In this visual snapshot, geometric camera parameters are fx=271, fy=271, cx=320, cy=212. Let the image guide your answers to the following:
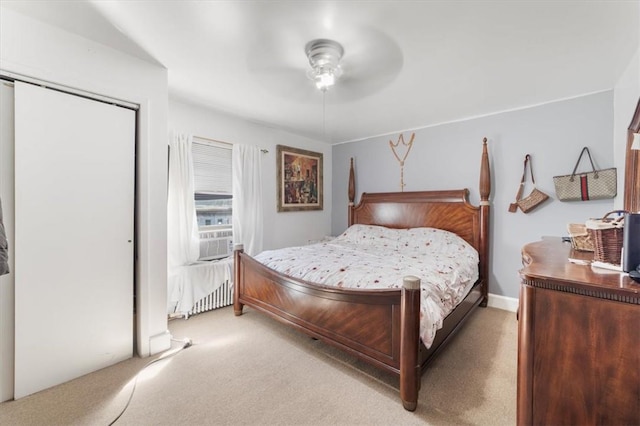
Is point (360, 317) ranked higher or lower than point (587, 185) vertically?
lower

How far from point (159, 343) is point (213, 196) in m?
1.74

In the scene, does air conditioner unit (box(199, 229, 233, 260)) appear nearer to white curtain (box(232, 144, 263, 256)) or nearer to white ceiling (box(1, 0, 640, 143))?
white curtain (box(232, 144, 263, 256))

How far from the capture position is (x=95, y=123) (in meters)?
1.97

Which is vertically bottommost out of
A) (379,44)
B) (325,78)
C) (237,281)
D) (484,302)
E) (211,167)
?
(484,302)

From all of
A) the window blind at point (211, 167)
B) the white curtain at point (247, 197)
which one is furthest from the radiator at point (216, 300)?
the window blind at point (211, 167)

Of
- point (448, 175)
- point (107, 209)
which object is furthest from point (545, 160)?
point (107, 209)

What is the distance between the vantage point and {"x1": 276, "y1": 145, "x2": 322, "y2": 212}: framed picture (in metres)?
4.07

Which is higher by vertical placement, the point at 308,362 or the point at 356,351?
the point at 356,351

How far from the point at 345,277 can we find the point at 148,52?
89.1 inches

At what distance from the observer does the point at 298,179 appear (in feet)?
14.2

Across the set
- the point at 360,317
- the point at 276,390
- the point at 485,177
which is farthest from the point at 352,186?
the point at 276,390

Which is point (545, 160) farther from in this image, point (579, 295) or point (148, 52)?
point (148, 52)

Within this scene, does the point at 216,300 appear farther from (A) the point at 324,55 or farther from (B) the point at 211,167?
(A) the point at 324,55

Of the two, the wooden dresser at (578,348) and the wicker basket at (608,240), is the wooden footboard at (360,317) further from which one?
the wicker basket at (608,240)
